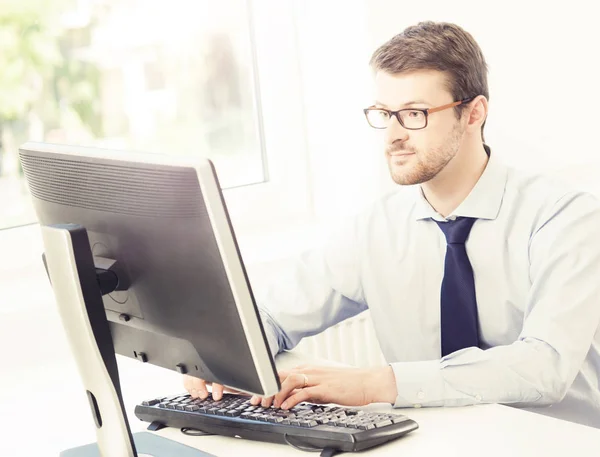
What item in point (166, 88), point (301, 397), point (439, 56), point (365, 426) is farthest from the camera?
point (166, 88)

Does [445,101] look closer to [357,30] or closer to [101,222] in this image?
[357,30]

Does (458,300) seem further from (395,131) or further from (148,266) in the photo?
(148,266)

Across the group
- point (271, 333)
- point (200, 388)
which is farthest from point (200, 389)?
point (271, 333)

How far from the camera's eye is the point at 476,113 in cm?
199

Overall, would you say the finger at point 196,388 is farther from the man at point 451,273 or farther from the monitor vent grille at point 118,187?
the monitor vent grille at point 118,187

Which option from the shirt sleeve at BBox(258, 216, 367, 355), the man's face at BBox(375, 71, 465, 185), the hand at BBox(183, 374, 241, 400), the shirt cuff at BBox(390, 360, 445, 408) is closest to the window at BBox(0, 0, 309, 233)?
the shirt sleeve at BBox(258, 216, 367, 355)

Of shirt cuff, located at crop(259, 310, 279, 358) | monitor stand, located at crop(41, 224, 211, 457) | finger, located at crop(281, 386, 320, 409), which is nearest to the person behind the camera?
monitor stand, located at crop(41, 224, 211, 457)

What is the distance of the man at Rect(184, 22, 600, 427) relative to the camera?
5.10 ft

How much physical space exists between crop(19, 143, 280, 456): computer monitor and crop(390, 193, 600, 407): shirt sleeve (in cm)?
44

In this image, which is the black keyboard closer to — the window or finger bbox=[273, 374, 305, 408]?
finger bbox=[273, 374, 305, 408]

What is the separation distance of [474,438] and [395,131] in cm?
74

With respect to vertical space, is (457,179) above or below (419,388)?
above

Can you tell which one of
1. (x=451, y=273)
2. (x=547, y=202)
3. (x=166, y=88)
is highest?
(x=166, y=88)

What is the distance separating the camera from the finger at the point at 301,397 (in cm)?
147
